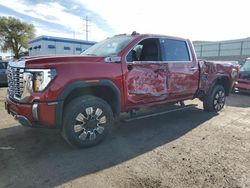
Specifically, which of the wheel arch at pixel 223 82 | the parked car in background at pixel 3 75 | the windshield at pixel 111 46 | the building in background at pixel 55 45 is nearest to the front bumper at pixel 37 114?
the windshield at pixel 111 46

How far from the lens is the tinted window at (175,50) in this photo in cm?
578

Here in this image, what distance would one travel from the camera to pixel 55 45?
42156 mm

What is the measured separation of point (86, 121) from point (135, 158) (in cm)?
105

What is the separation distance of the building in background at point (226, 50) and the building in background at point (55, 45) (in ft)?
65.7

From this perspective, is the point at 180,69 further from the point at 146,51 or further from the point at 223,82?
the point at 223,82

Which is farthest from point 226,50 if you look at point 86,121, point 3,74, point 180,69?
point 86,121

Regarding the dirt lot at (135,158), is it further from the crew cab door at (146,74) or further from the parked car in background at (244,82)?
the parked car in background at (244,82)

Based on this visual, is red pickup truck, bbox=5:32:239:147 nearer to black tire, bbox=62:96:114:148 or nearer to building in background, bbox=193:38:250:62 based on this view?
black tire, bbox=62:96:114:148

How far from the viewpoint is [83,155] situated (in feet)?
13.6

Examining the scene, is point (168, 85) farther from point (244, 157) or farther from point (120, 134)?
point (244, 157)

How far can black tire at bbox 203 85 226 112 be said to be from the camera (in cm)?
725

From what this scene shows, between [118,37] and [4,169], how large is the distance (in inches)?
139

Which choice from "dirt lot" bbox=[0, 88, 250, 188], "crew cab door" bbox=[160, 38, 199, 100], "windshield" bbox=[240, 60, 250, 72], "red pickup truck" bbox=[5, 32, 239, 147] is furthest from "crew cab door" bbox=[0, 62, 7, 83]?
A: "windshield" bbox=[240, 60, 250, 72]

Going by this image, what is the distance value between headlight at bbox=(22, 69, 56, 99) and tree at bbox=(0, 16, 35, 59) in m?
52.8
